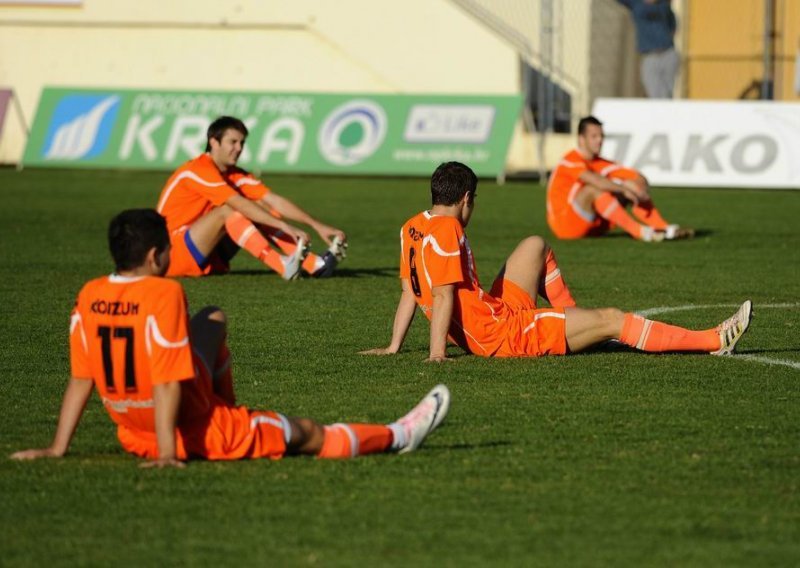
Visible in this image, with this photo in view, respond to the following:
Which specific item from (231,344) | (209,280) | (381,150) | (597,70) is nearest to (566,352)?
(231,344)

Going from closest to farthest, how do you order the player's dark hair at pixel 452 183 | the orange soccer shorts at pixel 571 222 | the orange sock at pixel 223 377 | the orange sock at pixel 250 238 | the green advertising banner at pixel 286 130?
the orange sock at pixel 223 377 → the player's dark hair at pixel 452 183 → the orange sock at pixel 250 238 → the orange soccer shorts at pixel 571 222 → the green advertising banner at pixel 286 130

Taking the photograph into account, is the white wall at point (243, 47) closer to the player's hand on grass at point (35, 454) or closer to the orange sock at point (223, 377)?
the orange sock at point (223, 377)

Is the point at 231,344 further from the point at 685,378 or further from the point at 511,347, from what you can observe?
the point at 685,378

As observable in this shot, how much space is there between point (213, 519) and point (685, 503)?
1.69 m

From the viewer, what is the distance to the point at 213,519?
5.23m

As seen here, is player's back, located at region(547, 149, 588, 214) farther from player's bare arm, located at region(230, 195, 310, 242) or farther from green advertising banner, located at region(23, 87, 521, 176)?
green advertising banner, located at region(23, 87, 521, 176)

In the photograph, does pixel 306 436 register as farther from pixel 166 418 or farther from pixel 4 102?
pixel 4 102

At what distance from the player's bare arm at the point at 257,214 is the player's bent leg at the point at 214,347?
19.5 ft

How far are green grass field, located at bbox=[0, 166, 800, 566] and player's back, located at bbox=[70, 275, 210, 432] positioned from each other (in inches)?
13.3

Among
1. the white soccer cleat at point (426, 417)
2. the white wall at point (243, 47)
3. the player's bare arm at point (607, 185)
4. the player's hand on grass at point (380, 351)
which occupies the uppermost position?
the white wall at point (243, 47)

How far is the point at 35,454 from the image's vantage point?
19.6ft

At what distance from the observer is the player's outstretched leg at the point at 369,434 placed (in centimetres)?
603

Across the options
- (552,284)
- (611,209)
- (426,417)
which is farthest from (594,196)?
(426,417)

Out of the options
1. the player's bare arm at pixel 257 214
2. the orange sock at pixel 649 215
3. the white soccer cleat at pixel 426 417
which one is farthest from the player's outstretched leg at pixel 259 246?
the white soccer cleat at pixel 426 417
